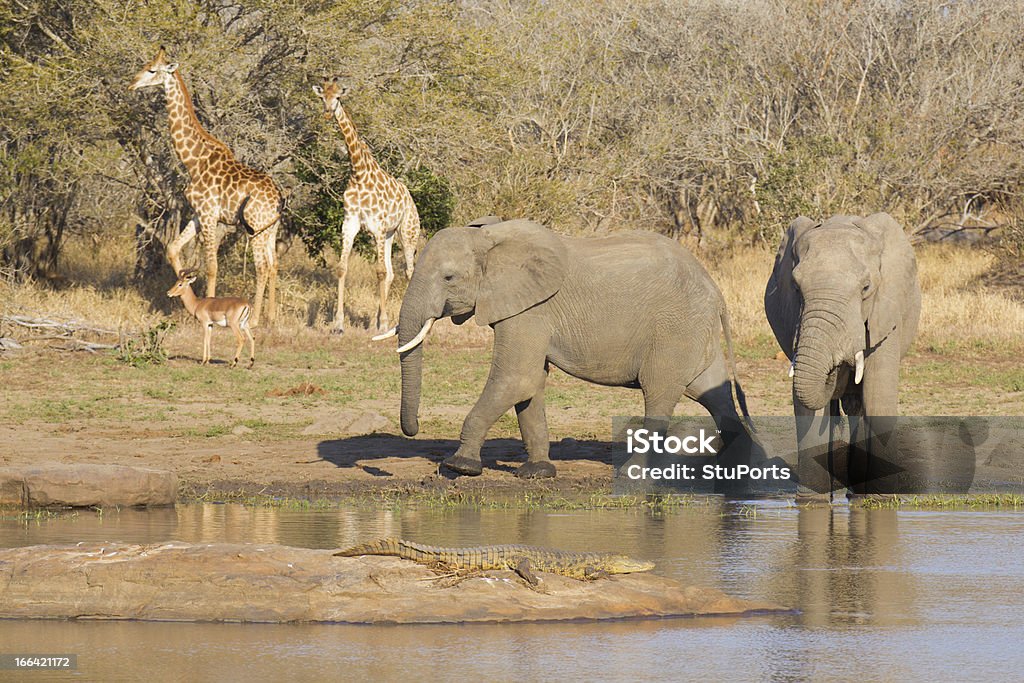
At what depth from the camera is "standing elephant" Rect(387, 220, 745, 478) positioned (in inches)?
456

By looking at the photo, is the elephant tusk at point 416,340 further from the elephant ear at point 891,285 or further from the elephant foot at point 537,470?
the elephant ear at point 891,285

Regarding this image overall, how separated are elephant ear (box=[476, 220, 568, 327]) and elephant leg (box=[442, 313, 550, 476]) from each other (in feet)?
0.45

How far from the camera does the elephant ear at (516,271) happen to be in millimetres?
11680

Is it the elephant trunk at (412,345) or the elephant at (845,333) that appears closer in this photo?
the elephant at (845,333)

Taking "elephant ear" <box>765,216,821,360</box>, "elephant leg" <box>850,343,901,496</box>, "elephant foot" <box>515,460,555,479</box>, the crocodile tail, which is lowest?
the crocodile tail

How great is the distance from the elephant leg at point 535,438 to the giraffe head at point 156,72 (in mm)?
11415

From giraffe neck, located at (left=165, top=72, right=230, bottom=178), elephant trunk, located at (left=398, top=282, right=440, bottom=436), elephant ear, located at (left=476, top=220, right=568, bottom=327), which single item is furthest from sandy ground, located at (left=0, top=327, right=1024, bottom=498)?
giraffe neck, located at (left=165, top=72, right=230, bottom=178)

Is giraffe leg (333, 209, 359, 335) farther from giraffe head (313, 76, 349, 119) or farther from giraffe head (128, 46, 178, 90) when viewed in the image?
giraffe head (128, 46, 178, 90)

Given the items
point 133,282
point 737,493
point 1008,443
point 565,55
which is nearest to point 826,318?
point 737,493

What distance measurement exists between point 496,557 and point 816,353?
3.88 metres

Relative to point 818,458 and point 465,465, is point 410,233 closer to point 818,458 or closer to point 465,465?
point 465,465

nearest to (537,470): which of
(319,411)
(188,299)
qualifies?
(319,411)

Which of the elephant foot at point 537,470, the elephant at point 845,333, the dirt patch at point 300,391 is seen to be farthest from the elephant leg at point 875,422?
the dirt patch at point 300,391

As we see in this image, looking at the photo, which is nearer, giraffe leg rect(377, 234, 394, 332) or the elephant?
the elephant
